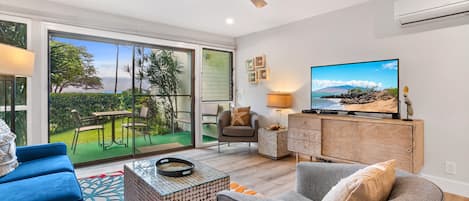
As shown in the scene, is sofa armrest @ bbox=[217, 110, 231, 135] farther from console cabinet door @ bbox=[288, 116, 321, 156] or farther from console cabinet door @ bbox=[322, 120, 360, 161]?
console cabinet door @ bbox=[322, 120, 360, 161]

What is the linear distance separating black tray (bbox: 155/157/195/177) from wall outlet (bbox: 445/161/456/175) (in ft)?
9.04

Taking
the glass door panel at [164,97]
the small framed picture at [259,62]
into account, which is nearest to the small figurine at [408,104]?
the small framed picture at [259,62]

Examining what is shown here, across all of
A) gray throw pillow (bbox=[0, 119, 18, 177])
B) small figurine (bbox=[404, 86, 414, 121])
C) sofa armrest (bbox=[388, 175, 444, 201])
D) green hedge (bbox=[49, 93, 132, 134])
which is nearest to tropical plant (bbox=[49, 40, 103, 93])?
green hedge (bbox=[49, 93, 132, 134])

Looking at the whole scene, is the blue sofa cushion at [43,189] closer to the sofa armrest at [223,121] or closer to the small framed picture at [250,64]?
the sofa armrest at [223,121]

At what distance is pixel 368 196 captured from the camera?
0.94 meters

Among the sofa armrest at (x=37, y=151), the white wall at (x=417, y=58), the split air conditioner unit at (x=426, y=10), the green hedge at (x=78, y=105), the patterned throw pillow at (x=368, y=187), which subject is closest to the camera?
the patterned throw pillow at (x=368, y=187)

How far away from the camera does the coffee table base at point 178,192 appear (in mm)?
1632

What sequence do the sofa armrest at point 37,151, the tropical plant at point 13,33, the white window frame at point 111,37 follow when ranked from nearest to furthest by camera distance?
1. the sofa armrest at point 37,151
2. the tropical plant at point 13,33
3. the white window frame at point 111,37

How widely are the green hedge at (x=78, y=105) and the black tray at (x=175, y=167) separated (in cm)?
220

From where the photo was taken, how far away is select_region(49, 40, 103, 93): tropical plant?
3.42 meters

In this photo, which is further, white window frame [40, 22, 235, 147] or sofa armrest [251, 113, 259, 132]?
sofa armrest [251, 113, 259, 132]

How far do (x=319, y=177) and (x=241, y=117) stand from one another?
297cm

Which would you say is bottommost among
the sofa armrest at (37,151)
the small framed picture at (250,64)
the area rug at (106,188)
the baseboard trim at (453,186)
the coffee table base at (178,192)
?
the area rug at (106,188)

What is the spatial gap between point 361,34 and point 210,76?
111 inches
